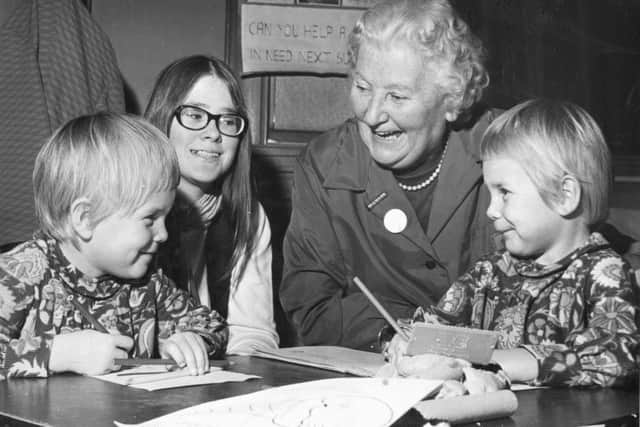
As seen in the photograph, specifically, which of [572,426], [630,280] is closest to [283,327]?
[630,280]

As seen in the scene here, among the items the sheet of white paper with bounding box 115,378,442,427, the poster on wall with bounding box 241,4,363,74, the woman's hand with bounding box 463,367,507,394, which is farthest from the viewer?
the poster on wall with bounding box 241,4,363,74

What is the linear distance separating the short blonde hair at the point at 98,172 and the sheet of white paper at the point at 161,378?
0.33 meters

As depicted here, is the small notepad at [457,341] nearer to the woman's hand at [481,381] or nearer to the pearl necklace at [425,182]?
the woman's hand at [481,381]

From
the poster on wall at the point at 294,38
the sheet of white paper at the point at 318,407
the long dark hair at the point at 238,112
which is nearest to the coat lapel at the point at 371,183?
the long dark hair at the point at 238,112

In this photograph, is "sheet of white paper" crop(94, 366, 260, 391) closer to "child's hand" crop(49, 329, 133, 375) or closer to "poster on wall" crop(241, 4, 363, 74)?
"child's hand" crop(49, 329, 133, 375)

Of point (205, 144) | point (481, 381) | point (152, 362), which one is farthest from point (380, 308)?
point (205, 144)

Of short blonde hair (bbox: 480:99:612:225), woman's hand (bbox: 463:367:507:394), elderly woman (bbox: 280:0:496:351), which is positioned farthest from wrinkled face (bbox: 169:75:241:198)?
woman's hand (bbox: 463:367:507:394)

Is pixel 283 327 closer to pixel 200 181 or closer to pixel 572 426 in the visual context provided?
pixel 200 181

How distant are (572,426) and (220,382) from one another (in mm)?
548

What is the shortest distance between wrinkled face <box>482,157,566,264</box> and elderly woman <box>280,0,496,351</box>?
1.26 feet

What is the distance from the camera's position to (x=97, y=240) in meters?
1.67

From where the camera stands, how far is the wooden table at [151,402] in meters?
1.09

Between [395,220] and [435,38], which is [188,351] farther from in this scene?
[435,38]

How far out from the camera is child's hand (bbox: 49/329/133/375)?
4.69 ft
